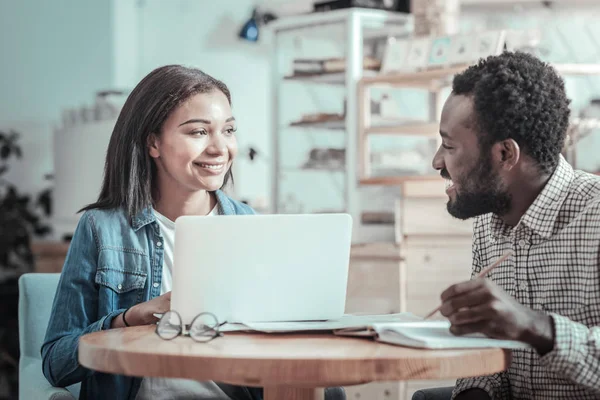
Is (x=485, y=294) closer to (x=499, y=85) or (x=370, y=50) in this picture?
(x=499, y=85)

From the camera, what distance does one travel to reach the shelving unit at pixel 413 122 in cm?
363

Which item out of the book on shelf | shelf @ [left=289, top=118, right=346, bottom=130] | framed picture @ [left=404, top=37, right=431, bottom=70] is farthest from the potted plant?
framed picture @ [left=404, top=37, right=431, bottom=70]

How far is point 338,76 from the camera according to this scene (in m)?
4.43

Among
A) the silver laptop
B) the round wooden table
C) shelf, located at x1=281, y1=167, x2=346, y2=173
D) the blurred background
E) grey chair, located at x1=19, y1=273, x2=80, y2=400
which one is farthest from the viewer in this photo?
shelf, located at x1=281, y1=167, x2=346, y2=173

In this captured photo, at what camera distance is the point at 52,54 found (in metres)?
5.70

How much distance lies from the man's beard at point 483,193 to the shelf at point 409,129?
218 cm

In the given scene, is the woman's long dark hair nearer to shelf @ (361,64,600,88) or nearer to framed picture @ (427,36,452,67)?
shelf @ (361,64,600,88)

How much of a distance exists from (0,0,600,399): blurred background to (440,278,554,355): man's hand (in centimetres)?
212

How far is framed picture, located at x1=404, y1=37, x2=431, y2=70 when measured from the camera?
389cm

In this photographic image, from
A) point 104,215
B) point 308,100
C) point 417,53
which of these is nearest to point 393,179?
point 417,53

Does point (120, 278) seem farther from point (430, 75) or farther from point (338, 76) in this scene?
point (338, 76)

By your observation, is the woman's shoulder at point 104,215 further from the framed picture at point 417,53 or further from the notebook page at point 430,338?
the framed picture at point 417,53

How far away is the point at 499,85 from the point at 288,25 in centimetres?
316

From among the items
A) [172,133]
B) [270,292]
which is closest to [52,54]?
[172,133]
